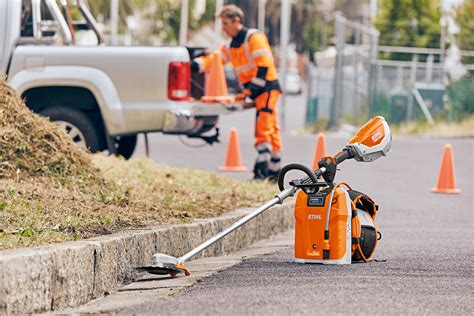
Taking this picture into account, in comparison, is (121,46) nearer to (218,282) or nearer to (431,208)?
(431,208)

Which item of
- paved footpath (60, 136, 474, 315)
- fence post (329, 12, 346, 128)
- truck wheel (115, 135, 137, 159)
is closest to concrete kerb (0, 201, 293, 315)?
paved footpath (60, 136, 474, 315)

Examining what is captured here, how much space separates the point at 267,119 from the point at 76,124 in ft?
6.37

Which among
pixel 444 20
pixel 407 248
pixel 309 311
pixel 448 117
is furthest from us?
pixel 444 20

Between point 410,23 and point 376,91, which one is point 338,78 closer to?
point 376,91

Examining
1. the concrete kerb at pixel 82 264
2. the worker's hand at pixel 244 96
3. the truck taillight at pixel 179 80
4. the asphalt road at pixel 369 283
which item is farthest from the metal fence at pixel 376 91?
the concrete kerb at pixel 82 264

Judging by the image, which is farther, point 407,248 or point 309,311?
point 407,248

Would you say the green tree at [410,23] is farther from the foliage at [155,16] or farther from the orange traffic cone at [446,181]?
the orange traffic cone at [446,181]

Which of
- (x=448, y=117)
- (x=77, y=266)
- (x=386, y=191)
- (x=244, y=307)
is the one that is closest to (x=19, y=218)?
(x=77, y=266)

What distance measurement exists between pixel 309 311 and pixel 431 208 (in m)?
7.85

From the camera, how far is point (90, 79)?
13977mm

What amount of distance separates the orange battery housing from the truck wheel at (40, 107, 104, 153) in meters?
5.79

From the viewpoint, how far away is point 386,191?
1563 centimetres

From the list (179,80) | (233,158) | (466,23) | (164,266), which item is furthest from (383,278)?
(466,23)

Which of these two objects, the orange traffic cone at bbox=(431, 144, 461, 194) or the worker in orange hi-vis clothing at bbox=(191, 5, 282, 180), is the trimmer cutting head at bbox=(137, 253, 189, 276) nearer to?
the worker in orange hi-vis clothing at bbox=(191, 5, 282, 180)
